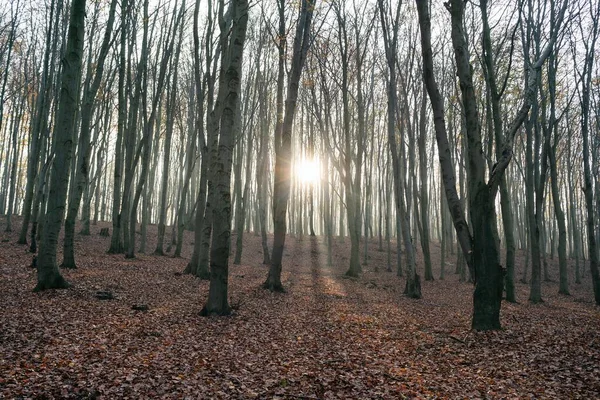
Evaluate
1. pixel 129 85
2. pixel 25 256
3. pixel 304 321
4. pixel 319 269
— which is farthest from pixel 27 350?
pixel 319 269

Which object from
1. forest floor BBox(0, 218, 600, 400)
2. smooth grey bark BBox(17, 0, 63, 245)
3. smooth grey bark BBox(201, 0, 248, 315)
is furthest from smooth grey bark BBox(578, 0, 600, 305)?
smooth grey bark BBox(17, 0, 63, 245)

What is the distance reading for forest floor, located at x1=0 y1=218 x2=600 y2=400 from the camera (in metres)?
4.12

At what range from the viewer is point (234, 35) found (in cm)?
758

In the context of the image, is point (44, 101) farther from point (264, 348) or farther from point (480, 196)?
point (480, 196)

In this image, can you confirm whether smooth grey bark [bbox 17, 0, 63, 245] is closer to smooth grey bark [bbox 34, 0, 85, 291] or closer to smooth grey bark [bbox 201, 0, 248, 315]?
smooth grey bark [bbox 34, 0, 85, 291]

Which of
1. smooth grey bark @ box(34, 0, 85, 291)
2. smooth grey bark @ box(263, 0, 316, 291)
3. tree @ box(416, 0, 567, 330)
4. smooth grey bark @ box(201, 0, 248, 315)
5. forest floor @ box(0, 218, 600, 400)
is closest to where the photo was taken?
forest floor @ box(0, 218, 600, 400)

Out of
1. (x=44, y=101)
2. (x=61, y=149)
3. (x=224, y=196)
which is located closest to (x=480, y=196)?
(x=224, y=196)

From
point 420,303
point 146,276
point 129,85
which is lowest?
point 420,303

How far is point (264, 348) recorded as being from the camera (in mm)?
5793

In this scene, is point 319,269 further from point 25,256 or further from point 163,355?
point 163,355

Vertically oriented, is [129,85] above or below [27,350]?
above

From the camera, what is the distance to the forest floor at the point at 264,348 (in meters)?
4.12

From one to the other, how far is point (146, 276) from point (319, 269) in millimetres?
10450

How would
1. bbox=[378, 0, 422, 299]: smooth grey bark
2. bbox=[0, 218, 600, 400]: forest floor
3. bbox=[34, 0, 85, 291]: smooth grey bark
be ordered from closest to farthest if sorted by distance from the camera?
1. bbox=[0, 218, 600, 400]: forest floor
2. bbox=[34, 0, 85, 291]: smooth grey bark
3. bbox=[378, 0, 422, 299]: smooth grey bark
